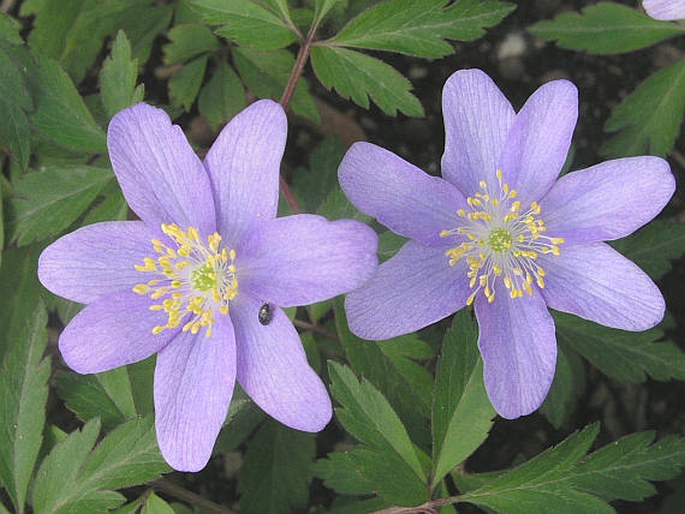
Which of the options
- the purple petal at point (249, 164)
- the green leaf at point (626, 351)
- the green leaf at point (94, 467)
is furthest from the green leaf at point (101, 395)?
the green leaf at point (626, 351)

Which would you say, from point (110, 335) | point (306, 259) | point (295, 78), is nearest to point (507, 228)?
point (306, 259)

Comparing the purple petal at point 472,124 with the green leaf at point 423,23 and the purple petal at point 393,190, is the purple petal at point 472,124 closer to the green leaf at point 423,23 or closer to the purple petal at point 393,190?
the purple petal at point 393,190

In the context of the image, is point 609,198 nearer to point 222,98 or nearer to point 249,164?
point 249,164

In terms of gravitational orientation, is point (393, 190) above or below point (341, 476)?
above

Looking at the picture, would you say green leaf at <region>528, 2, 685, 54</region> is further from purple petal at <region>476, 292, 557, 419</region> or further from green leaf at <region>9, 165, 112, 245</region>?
green leaf at <region>9, 165, 112, 245</region>

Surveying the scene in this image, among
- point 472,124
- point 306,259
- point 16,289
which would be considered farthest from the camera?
point 16,289

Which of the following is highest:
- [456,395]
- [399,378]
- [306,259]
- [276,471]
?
[306,259]
